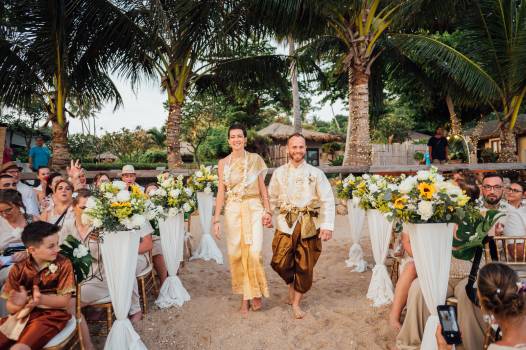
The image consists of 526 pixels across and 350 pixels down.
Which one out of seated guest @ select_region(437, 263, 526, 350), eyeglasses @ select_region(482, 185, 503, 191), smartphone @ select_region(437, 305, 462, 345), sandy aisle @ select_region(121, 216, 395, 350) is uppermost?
eyeglasses @ select_region(482, 185, 503, 191)

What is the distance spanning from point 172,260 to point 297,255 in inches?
61.1

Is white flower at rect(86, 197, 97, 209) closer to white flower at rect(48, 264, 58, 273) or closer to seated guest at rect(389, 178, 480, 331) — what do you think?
white flower at rect(48, 264, 58, 273)

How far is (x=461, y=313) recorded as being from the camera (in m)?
2.65

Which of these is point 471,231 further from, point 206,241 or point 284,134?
point 284,134

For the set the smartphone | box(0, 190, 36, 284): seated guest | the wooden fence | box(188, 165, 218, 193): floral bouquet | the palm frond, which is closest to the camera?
the smartphone

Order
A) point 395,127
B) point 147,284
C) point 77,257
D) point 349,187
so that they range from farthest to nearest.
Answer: point 395,127, point 349,187, point 147,284, point 77,257

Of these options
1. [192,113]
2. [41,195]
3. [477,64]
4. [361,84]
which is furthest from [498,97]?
[192,113]

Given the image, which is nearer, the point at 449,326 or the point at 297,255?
the point at 449,326

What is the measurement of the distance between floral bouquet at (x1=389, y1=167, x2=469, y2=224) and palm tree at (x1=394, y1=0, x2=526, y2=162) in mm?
7706

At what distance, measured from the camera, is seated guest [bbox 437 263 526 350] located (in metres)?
1.92

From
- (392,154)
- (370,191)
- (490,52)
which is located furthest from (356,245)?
(392,154)

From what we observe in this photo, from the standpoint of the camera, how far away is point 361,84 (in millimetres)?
9023

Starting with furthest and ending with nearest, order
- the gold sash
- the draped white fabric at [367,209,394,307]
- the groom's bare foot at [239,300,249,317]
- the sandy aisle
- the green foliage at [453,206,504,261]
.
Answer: the draped white fabric at [367,209,394,307]
the groom's bare foot at [239,300,249,317]
the gold sash
the sandy aisle
the green foliage at [453,206,504,261]

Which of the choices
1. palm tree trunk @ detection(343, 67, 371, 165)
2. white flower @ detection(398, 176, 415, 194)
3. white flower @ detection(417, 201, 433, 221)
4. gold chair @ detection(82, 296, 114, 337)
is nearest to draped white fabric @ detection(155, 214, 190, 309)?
gold chair @ detection(82, 296, 114, 337)
